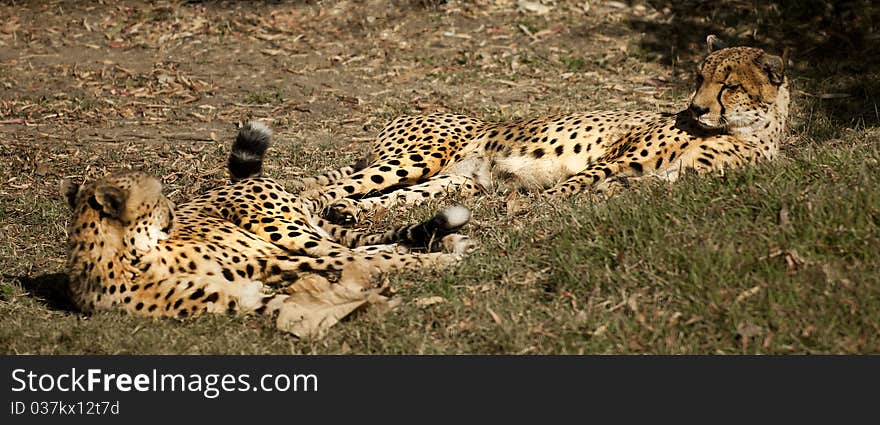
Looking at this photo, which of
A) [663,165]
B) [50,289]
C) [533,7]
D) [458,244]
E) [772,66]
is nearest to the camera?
[458,244]

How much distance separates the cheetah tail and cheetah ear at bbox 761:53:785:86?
10.1ft

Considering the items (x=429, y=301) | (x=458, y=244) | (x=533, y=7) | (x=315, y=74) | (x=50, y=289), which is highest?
(x=429, y=301)

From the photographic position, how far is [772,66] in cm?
686

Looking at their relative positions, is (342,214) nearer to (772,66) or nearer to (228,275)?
(228,275)

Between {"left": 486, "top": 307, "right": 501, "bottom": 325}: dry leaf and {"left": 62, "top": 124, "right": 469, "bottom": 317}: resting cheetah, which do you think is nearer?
{"left": 486, "top": 307, "right": 501, "bottom": 325}: dry leaf

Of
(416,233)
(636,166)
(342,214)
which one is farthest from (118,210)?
(636,166)

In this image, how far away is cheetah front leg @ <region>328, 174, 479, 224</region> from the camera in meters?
7.40

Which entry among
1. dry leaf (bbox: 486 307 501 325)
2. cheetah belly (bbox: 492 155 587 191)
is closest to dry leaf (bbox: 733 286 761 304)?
dry leaf (bbox: 486 307 501 325)

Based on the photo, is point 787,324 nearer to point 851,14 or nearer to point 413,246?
point 413,246

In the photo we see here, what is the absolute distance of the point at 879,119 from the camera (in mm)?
8352

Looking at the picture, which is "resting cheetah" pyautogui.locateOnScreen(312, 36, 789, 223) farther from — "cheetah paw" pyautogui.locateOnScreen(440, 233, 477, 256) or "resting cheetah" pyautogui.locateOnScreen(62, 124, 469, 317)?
"cheetah paw" pyautogui.locateOnScreen(440, 233, 477, 256)

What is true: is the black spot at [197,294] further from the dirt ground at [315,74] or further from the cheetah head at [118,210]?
the dirt ground at [315,74]

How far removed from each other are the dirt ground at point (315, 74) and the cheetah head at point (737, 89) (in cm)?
100

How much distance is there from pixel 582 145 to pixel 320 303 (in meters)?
3.01
